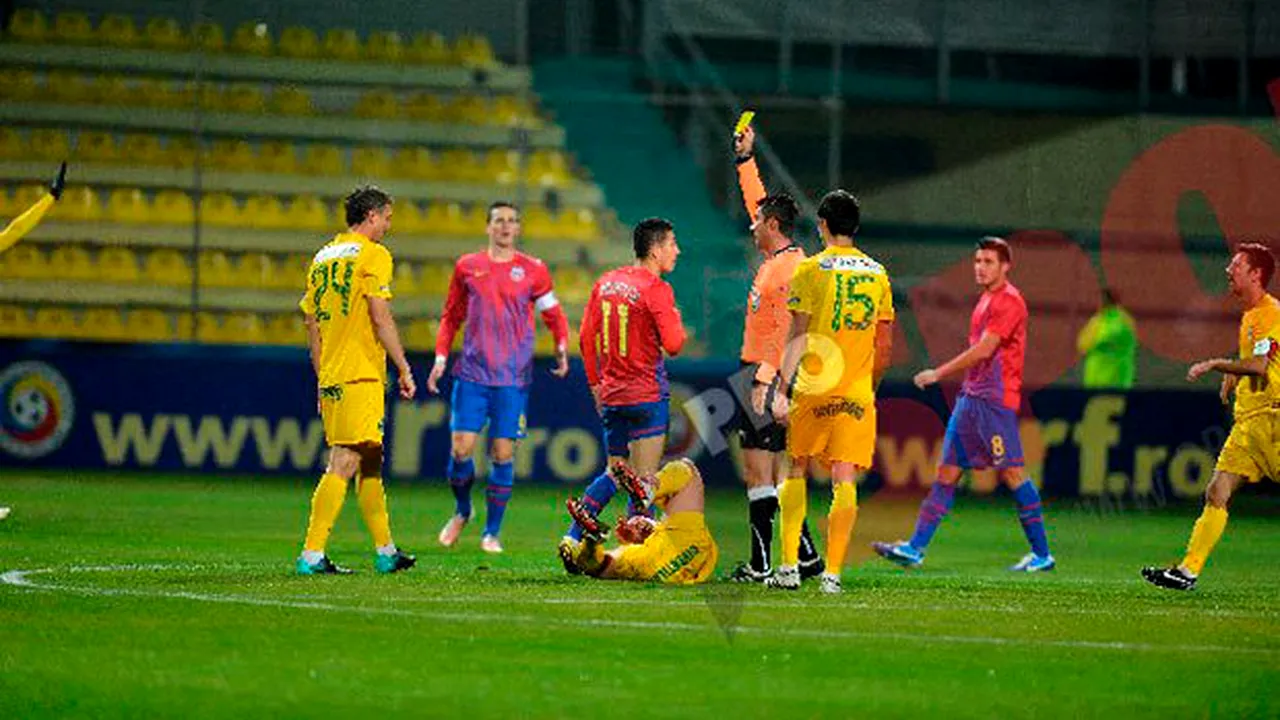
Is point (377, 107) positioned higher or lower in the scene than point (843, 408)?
higher

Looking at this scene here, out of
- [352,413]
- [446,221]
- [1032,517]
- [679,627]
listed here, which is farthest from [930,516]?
[446,221]

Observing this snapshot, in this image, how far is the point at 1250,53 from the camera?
28000mm

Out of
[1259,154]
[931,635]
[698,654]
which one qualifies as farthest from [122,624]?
[1259,154]

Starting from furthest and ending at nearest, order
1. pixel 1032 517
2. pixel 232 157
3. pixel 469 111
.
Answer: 1. pixel 469 111
2. pixel 232 157
3. pixel 1032 517

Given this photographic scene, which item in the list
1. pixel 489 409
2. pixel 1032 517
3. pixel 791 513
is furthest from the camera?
pixel 489 409

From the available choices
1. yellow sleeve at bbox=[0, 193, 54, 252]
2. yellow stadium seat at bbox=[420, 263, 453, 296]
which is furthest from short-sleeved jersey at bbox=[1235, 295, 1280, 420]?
yellow stadium seat at bbox=[420, 263, 453, 296]

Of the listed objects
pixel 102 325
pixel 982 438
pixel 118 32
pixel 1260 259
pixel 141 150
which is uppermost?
pixel 118 32

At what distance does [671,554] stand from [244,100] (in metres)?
14.8

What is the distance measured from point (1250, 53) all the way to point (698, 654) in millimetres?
19704

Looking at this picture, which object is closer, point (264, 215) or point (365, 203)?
point (365, 203)

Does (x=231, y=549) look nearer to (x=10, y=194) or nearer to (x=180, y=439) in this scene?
(x=180, y=439)

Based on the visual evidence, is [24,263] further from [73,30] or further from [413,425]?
[413,425]

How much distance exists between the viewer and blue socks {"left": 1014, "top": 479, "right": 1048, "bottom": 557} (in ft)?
53.6

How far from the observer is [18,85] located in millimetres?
27203
